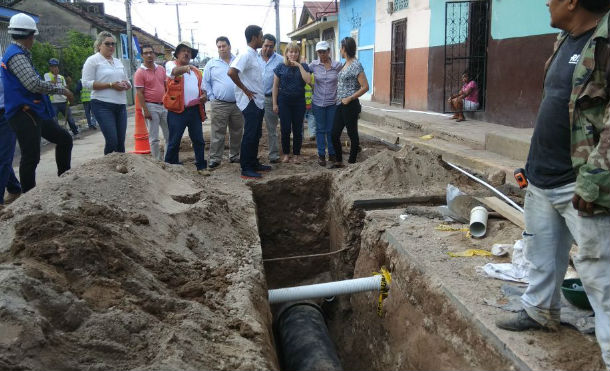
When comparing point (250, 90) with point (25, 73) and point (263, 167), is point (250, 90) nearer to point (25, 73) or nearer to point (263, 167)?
point (263, 167)

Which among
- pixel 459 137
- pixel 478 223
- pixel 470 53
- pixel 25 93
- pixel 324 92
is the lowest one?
pixel 478 223

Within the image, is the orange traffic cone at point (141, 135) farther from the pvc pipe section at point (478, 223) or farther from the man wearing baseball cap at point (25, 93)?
the pvc pipe section at point (478, 223)

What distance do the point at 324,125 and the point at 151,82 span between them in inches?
98.1

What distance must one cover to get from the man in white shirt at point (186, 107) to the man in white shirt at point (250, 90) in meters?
0.69

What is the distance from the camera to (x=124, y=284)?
3057 millimetres

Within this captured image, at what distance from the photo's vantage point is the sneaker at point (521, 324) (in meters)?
2.85

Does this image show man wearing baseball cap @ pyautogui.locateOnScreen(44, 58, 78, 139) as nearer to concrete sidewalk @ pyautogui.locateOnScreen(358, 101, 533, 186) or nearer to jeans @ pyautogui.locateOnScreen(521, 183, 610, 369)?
concrete sidewalk @ pyautogui.locateOnScreen(358, 101, 533, 186)

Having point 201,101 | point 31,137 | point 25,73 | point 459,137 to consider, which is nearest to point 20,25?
point 25,73

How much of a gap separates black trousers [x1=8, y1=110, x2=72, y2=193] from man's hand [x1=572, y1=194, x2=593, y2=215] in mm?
5268

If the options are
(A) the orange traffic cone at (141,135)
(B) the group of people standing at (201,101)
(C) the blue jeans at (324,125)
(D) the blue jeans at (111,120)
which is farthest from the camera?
(A) the orange traffic cone at (141,135)

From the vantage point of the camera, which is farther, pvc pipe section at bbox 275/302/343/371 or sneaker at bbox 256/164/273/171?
sneaker at bbox 256/164/273/171

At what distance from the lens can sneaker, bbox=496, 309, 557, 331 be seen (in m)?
2.85

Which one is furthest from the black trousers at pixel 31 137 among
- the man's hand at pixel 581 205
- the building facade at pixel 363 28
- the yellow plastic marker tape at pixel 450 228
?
the building facade at pixel 363 28

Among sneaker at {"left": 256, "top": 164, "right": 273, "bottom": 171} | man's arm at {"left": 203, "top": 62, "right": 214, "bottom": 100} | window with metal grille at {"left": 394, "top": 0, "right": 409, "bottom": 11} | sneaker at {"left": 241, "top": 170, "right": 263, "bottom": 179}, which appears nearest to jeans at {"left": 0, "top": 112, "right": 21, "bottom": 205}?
man's arm at {"left": 203, "top": 62, "right": 214, "bottom": 100}
